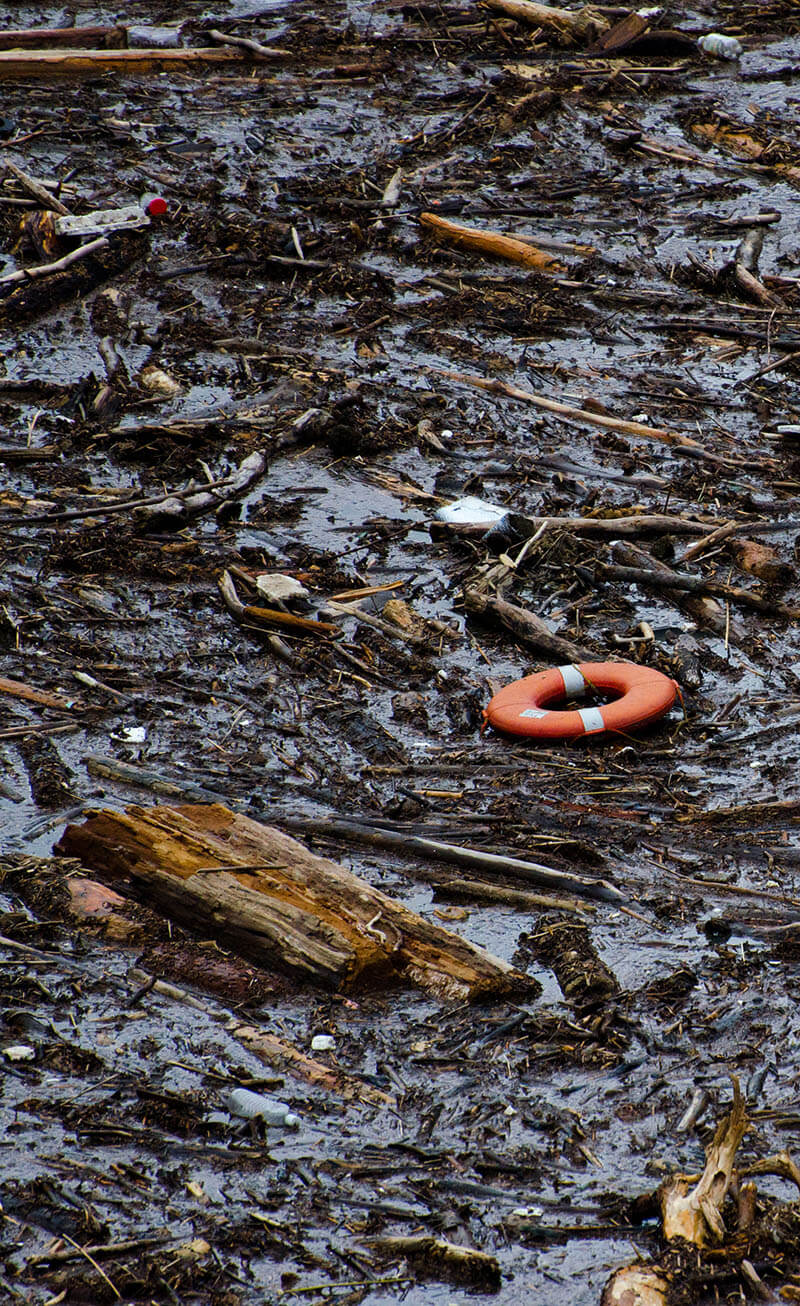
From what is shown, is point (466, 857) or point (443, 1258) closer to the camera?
point (443, 1258)

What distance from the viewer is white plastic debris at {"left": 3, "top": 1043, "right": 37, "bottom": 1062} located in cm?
364

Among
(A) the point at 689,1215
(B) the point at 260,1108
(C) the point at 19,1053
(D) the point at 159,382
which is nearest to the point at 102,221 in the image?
(D) the point at 159,382

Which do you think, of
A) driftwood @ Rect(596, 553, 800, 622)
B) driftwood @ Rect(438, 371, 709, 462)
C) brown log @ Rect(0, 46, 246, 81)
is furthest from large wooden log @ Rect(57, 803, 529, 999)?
brown log @ Rect(0, 46, 246, 81)

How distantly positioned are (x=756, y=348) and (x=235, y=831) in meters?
5.92

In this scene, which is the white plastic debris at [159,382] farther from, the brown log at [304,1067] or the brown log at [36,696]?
the brown log at [304,1067]

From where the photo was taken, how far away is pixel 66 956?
4043 mm

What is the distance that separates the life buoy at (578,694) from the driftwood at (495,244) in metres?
4.97

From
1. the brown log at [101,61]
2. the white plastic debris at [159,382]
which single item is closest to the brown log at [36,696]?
the white plastic debris at [159,382]

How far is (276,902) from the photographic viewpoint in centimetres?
412

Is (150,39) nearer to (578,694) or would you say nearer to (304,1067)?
(578,694)

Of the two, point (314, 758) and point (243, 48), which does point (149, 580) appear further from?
point (243, 48)

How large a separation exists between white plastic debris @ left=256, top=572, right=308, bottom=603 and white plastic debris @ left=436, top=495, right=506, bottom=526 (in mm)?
1039

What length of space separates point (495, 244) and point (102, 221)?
290cm

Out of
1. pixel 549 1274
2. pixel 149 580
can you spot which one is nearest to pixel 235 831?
pixel 549 1274
